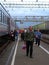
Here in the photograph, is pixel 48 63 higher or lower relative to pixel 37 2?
lower

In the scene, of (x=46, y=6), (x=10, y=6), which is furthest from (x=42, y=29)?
(x=10, y=6)

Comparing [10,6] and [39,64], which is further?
[10,6]

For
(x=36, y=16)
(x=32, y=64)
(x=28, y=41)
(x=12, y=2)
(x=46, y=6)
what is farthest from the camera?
(x=36, y=16)

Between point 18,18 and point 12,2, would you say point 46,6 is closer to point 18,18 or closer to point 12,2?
point 12,2

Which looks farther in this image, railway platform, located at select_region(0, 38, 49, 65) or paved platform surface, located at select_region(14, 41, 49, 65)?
railway platform, located at select_region(0, 38, 49, 65)

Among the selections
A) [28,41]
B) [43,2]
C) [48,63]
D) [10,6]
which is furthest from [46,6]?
[48,63]

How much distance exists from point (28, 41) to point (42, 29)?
44.3 meters

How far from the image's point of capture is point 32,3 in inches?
2243

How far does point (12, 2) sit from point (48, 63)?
4089 centimetres

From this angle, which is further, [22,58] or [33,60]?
[22,58]

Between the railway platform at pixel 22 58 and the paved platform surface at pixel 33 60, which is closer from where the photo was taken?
the paved platform surface at pixel 33 60

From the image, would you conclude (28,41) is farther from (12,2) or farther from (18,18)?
(18,18)

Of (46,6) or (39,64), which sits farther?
(46,6)

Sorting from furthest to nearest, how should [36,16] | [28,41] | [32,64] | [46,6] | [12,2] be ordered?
1. [36,16]
2. [46,6]
3. [12,2]
4. [28,41]
5. [32,64]
